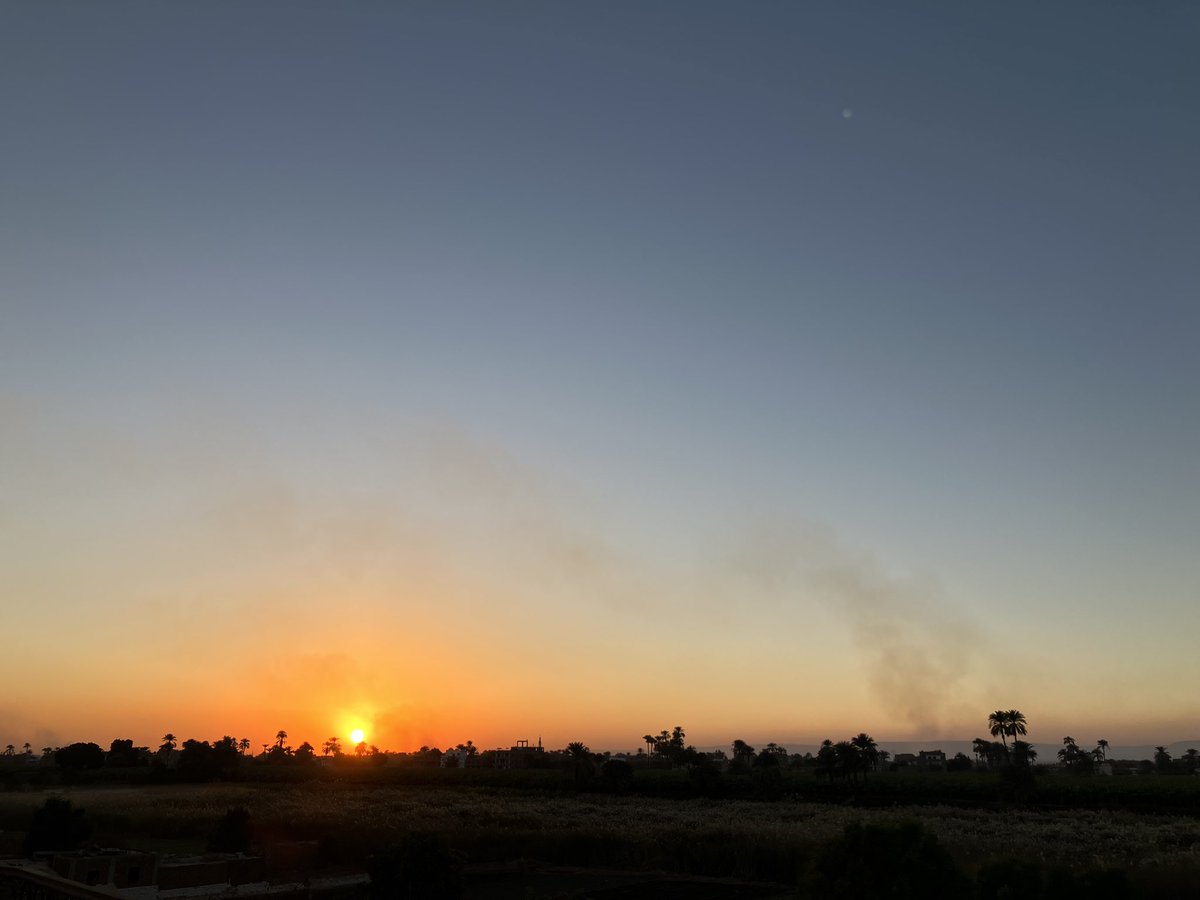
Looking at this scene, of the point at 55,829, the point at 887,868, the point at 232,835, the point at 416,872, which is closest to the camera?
the point at 887,868

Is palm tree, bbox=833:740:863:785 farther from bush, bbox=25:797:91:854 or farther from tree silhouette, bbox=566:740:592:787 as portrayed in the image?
bush, bbox=25:797:91:854

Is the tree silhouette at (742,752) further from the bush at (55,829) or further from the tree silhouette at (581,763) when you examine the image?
the bush at (55,829)

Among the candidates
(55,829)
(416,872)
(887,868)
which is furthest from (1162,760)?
(55,829)

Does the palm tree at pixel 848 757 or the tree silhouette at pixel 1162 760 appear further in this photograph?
the tree silhouette at pixel 1162 760

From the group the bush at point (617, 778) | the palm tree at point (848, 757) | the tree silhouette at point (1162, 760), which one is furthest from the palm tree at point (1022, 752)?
the tree silhouette at point (1162, 760)

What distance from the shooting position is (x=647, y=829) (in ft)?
182

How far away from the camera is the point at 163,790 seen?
9812cm

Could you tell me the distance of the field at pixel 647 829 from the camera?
42.2m

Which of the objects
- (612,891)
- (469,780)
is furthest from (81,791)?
(612,891)

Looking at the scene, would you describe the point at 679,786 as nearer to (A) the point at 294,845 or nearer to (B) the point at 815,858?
(A) the point at 294,845

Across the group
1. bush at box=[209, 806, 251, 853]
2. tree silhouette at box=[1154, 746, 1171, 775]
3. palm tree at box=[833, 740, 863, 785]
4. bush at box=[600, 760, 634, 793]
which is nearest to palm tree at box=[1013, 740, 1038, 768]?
palm tree at box=[833, 740, 863, 785]

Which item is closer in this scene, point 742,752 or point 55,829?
point 55,829

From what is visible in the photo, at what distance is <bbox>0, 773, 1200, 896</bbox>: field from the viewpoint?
42250mm

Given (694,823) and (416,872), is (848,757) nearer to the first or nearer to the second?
(694,823)
